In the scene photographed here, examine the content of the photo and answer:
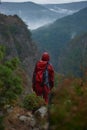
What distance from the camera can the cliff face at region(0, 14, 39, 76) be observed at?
96506mm

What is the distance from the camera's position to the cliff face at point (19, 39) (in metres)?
96.5

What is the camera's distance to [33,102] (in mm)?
14000

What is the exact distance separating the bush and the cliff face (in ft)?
256

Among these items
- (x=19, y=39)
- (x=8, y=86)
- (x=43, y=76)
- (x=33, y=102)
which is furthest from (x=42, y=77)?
(x=19, y=39)

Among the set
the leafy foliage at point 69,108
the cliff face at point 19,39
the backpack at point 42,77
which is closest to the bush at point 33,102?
the backpack at point 42,77

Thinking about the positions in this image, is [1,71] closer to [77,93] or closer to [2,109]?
[2,109]

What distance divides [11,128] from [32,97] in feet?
4.55

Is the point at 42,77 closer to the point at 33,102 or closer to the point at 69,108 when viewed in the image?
the point at 33,102

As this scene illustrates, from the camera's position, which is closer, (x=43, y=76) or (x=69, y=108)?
(x=69, y=108)

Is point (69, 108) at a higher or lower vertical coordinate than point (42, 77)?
higher

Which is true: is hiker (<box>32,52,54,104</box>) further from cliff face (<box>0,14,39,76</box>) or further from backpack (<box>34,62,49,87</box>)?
cliff face (<box>0,14,39,76</box>)

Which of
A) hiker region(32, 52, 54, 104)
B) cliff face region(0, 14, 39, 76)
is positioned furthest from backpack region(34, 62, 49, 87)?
cliff face region(0, 14, 39, 76)

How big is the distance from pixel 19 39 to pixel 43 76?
91.3 m

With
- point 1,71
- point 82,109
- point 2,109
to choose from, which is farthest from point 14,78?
point 82,109
